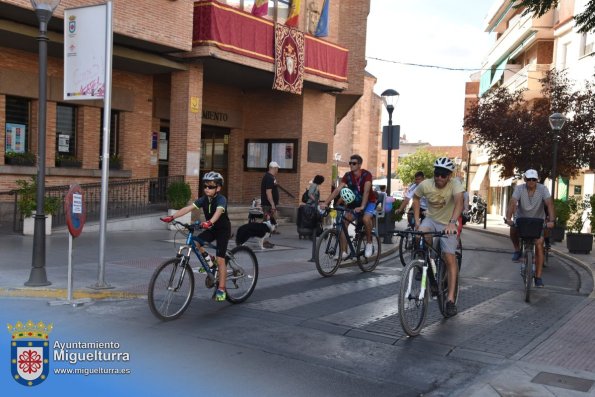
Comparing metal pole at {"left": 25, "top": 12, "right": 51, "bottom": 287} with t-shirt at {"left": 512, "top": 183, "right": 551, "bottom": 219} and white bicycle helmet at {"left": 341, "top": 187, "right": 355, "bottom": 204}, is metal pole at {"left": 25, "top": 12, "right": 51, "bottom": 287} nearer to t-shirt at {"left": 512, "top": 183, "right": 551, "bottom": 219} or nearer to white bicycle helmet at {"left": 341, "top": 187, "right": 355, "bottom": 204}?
white bicycle helmet at {"left": 341, "top": 187, "right": 355, "bottom": 204}

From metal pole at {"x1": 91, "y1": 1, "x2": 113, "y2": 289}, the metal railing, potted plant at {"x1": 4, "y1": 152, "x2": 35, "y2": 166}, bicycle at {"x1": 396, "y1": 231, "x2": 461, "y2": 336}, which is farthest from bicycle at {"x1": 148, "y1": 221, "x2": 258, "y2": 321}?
potted plant at {"x1": 4, "y1": 152, "x2": 35, "y2": 166}

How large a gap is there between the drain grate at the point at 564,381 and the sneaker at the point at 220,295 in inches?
137

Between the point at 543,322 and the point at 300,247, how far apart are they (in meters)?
7.46

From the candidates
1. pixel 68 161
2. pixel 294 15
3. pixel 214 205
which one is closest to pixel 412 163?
pixel 294 15

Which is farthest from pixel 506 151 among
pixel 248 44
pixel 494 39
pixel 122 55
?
pixel 494 39

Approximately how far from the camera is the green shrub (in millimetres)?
16578

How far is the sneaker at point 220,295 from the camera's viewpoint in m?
6.88

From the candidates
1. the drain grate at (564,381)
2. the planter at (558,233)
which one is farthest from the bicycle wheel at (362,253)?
the planter at (558,233)

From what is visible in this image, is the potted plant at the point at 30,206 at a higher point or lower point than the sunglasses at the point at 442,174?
lower

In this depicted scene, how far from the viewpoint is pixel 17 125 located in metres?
15.9

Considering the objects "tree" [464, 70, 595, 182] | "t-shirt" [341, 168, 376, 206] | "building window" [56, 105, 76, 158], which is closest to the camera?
"t-shirt" [341, 168, 376, 206]

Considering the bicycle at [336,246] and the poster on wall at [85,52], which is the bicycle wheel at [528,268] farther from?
the poster on wall at [85,52]

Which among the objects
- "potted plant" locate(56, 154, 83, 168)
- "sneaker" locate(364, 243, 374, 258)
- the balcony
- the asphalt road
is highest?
the balcony

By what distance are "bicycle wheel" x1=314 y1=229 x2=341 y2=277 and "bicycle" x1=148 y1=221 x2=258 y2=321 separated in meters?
2.30
